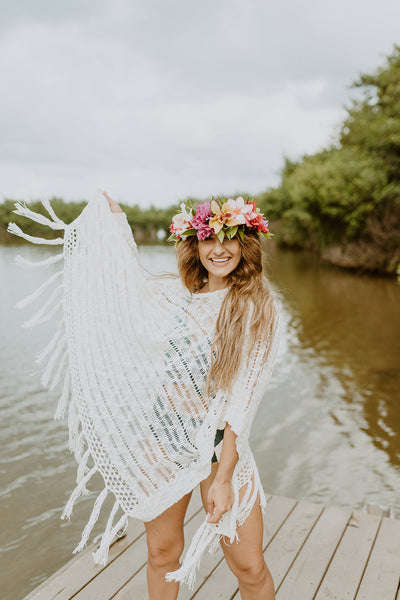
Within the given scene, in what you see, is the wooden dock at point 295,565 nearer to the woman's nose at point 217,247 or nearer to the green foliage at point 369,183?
the woman's nose at point 217,247

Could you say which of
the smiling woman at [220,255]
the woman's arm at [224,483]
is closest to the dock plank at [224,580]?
the woman's arm at [224,483]

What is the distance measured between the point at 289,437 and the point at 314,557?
8.44ft

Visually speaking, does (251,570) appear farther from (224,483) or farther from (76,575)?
(76,575)

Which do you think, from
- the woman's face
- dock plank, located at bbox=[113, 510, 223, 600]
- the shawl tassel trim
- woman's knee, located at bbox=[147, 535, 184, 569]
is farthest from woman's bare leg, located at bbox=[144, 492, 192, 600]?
the woman's face

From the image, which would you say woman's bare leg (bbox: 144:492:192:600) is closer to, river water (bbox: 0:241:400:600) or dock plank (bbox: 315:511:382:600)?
dock plank (bbox: 315:511:382:600)

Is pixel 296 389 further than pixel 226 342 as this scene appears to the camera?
Yes

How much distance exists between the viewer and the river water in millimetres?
3613

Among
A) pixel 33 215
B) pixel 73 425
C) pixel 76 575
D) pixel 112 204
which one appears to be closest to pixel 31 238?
pixel 33 215

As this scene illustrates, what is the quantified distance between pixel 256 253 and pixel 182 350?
0.43 m

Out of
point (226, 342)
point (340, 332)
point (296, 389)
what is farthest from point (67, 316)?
point (340, 332)

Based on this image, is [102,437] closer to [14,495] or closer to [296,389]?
[14,495]

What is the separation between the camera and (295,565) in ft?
7.91

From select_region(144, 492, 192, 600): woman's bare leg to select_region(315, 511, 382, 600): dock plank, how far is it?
2.68ft

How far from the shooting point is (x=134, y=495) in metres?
1.69
